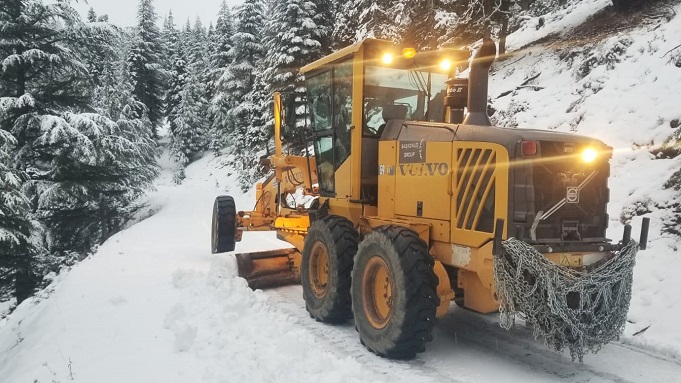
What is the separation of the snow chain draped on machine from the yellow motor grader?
2cm

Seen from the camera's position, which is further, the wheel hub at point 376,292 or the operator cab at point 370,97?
the operator cab at point 370,97

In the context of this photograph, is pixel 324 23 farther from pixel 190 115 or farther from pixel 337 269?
pixel 190 115

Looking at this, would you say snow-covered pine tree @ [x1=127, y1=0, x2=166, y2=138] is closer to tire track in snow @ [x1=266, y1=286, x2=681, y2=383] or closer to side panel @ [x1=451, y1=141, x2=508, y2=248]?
tire track in snow @ [x1=266, y1=286, x2=681, y2=383]

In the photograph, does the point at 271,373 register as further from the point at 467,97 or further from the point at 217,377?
the point at 467,97

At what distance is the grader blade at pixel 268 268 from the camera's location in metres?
8.34

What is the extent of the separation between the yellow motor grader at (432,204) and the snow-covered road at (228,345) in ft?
1.36

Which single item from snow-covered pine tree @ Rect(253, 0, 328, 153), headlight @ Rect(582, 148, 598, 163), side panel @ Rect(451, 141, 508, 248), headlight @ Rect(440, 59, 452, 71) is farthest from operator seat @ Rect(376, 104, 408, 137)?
snow-covered pine tree @ Rect(253, 0, 328, 153)

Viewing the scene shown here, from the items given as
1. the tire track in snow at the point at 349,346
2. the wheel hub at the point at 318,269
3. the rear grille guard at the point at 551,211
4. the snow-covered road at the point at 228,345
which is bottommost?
the tire track in snow at the point at 349,346

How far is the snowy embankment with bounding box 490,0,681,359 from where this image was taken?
6270 mm

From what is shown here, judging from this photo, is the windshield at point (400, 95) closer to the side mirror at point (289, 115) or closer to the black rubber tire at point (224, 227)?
the side mirror at point (289, 115)

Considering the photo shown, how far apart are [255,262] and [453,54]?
14.7 ft

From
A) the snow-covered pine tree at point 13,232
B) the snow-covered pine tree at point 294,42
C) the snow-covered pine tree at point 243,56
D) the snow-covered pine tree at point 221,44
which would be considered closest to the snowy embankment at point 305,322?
the snow-covered pine tree at point 13,232

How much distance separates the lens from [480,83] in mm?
5418

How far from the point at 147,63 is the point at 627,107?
43736mm
